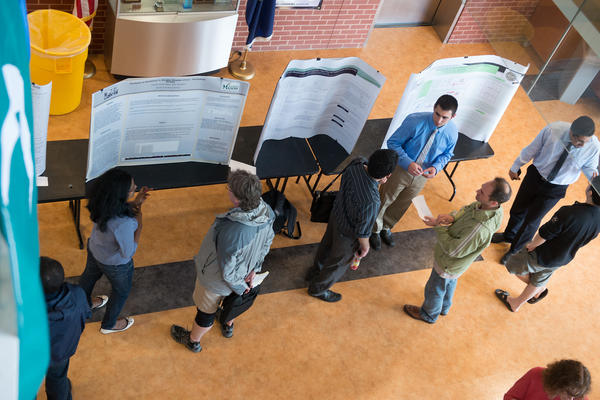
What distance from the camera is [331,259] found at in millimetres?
4672

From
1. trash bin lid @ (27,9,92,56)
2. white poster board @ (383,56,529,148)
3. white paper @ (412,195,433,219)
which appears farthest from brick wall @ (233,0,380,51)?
white paper @ (412,195,433,219)

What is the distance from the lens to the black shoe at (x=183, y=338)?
177 inches

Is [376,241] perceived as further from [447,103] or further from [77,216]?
[77,216]

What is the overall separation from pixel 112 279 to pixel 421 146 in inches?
105

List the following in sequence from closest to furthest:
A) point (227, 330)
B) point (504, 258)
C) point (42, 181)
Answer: point (42, 181) < point (227, 330) < point (504, 258)

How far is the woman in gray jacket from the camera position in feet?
11.4

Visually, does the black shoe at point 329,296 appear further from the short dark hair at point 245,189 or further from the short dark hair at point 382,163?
the short dark hair at point 245,189

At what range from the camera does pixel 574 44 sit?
9.24 feet

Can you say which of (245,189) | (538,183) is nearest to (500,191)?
(538,183)

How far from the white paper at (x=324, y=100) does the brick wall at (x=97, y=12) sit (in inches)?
96.1

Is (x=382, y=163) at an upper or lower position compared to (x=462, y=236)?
upper

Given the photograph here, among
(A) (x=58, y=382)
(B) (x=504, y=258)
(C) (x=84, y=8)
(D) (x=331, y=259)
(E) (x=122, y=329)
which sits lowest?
(E) (x=122, y=329)

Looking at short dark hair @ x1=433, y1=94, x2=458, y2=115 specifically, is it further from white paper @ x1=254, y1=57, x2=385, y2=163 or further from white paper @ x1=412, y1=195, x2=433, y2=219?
white paper @ x1=412, y1=195, x2=433, y2=219

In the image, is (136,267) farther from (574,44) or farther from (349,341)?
(574,44)
